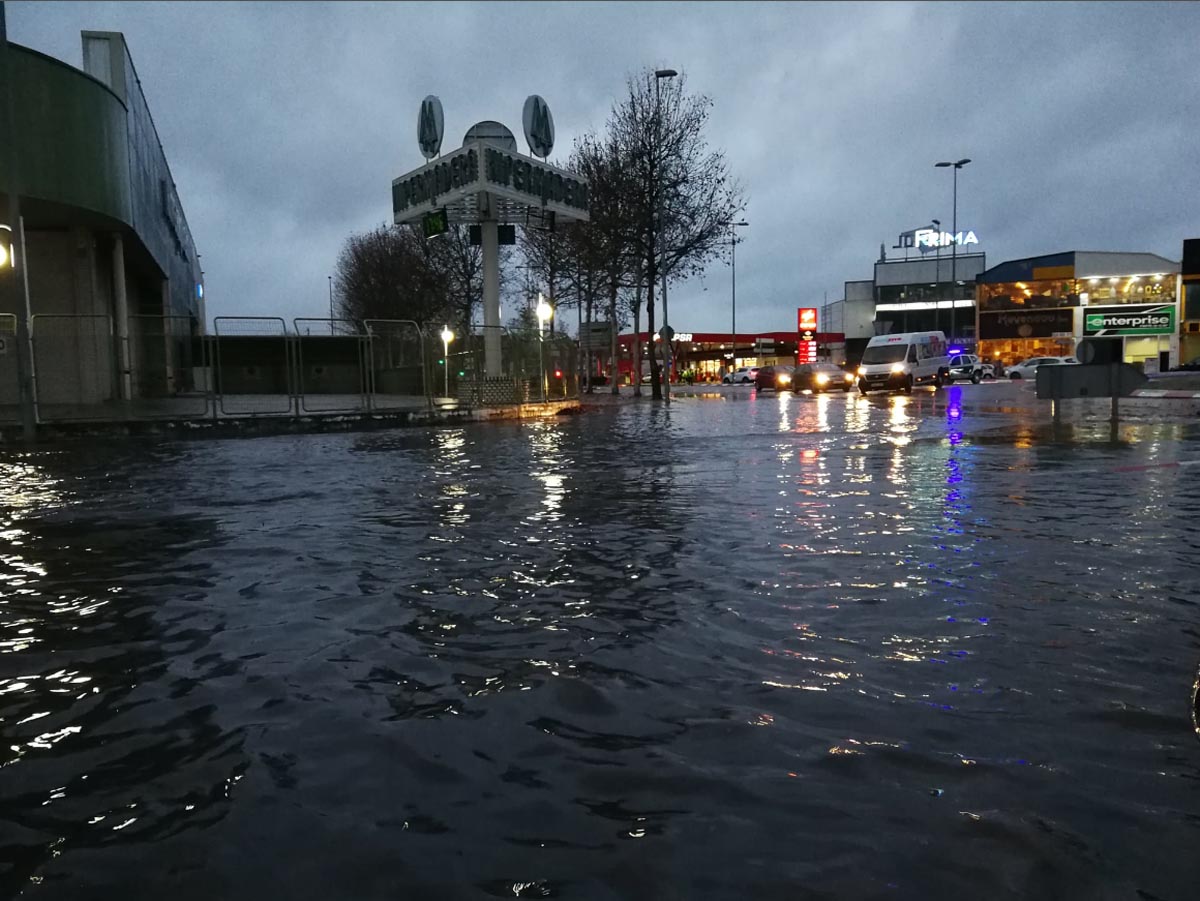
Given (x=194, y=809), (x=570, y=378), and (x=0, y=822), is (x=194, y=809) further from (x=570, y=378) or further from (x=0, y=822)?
(x=570, y=378)

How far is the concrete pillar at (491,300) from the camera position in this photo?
25641 mm

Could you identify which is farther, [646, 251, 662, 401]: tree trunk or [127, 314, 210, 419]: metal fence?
[646, 251, 662, 401]: tree trunk

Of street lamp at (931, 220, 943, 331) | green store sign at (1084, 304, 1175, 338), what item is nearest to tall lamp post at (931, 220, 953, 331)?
street lamp at (931, 220, 943, 331)

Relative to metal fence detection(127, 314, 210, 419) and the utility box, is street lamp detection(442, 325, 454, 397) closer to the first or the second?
metal fence detection(127, 314, 210, 419)

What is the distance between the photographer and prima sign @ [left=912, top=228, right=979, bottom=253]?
3499 inches

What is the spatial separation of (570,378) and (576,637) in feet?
89.4

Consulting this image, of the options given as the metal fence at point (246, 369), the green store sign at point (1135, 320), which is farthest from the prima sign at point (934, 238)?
the metal fence at point (246, 369)

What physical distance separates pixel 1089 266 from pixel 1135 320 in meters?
5.88

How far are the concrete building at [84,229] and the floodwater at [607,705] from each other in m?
12.8

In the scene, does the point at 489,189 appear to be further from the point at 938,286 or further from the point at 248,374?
the point at 938,286

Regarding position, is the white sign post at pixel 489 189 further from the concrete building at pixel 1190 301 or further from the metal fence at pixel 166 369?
the concrete building at pixel 1190 301

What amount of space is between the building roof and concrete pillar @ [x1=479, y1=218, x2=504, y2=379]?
202 feet

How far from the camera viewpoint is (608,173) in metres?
40.4

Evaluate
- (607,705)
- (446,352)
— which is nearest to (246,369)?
(446,352)
